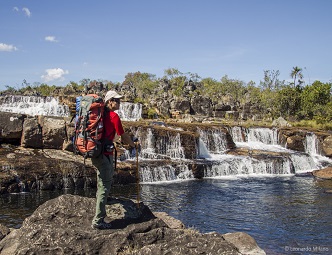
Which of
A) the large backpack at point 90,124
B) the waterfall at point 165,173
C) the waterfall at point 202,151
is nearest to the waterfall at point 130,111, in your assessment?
the waterfall at point 202,151

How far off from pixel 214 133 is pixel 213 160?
495cm

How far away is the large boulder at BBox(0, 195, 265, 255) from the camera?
18.5 feet

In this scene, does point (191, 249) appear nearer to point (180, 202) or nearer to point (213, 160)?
point (180, 202)

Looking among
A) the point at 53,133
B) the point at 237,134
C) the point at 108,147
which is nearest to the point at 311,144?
the point at 237,134

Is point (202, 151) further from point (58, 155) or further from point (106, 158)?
point (106, 158)

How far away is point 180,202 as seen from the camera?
14828 millimetres

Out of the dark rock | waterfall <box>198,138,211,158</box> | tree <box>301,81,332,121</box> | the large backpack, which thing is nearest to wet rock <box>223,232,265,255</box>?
the large backpack

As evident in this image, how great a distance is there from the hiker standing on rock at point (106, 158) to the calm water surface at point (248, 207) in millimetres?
4762

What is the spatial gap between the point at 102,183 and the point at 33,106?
32.3 metres

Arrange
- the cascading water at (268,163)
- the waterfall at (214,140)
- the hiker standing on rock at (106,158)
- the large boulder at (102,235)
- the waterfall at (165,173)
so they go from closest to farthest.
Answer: the large boulder at (102,235) → the hiker standing on rock at (106,158) → the waterfall at (165,173) → the cascading water at (268,163) → the waterfall at (214,140)

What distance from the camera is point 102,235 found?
585 cm

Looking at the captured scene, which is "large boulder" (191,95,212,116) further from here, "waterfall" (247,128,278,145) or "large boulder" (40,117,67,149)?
"large boulder" (40,117,67,149)

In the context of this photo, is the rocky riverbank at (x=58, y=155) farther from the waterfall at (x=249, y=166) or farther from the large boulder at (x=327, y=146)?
the large boulder at (x=327, y=146)

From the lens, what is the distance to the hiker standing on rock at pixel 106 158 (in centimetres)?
575
